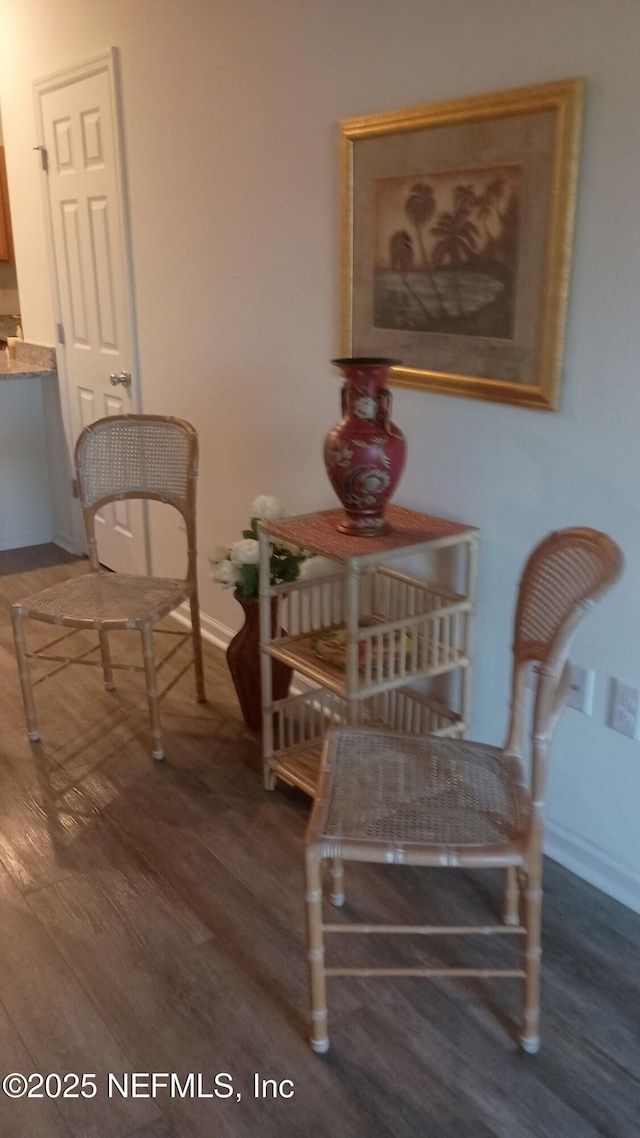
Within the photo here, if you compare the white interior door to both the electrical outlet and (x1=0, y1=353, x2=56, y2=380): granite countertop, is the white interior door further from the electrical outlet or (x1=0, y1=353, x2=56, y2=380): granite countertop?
the electrical outlet

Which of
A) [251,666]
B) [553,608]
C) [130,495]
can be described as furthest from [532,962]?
[130,495]

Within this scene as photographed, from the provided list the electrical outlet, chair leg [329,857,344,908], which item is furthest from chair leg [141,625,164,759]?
the electrical outlet

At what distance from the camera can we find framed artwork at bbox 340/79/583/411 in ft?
6.00

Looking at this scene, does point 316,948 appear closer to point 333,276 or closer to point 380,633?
point 380,633

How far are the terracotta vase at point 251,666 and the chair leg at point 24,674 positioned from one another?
60cm

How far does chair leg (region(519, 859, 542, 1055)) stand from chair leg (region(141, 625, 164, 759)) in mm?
1277

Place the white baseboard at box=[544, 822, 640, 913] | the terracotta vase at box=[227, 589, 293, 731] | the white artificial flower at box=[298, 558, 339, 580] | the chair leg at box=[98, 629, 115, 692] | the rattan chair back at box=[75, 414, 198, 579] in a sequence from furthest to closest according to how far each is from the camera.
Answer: the chair leg at box=[98, 629, 115, 692]
the rattan chair back at box=[75, 414, 198, 579]
the terracotta vase at box=[227, 589, 293, 731]
the white artificial flower at box=[298, 558, 339, 580]
the white baseboard at box=[544, 822, 640, 913]

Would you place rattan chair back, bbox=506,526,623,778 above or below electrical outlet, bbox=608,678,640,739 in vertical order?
above

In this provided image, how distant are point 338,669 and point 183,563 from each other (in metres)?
1.48

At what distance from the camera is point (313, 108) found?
7.93 ft

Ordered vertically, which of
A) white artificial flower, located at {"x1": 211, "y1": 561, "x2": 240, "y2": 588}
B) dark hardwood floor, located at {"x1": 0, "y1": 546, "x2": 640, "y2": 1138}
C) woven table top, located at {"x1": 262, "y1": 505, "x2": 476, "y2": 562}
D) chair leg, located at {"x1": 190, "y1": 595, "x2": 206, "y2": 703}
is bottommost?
dark hardwood floor, located at {"x1": 0, "y1": 546, "x2": 640, "y2": 1138}

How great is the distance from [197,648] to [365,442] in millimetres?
1164

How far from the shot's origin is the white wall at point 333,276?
1786mm

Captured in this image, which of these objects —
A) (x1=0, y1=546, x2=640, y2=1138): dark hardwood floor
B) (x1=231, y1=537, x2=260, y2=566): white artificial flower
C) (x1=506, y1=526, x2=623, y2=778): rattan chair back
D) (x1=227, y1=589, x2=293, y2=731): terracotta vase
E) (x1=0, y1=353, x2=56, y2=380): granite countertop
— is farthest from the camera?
(x1=0, y1=353, x2=56, y2=380): granite countertop
